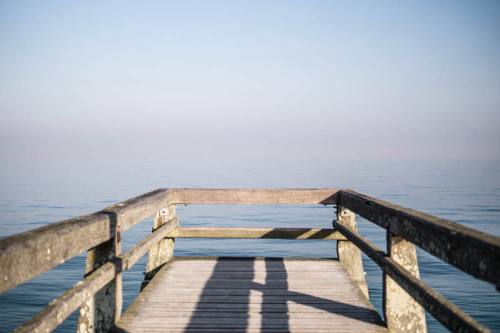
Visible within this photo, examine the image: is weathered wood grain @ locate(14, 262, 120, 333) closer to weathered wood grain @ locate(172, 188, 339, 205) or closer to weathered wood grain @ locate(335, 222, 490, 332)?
weathered wood grain @ locate(335, 222, 490, 332)

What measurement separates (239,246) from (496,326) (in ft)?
44.7

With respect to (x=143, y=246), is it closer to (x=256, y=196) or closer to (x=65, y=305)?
(x=65, y=305)

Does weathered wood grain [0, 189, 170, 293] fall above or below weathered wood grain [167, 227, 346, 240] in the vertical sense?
above

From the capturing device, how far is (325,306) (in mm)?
4359

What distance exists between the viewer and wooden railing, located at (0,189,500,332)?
6.33 feet

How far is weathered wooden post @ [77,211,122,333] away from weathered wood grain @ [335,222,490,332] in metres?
2.18

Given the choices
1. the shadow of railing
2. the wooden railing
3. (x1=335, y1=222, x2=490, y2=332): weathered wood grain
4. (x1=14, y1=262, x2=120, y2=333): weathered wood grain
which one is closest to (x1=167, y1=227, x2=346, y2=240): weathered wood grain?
the wooden railing

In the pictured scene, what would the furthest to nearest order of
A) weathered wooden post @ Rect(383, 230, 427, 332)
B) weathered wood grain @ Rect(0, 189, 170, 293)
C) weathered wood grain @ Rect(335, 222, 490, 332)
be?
weathered wooden post @ Rect(383, 230, 427, 332)
weathered wood grain @ Rect(335, 222, 490, 332)
weathered wood grain @ Rect(0, 189, 170, 293)

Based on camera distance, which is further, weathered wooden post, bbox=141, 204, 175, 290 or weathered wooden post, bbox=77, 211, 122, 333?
weathered wooden post, bbox=141, 204, 175, 290

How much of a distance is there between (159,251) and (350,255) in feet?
9.03

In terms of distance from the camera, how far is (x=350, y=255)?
6035mm

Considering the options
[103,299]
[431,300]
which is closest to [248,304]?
[103,299]

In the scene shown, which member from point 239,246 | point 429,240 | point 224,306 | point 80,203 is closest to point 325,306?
point 224,306

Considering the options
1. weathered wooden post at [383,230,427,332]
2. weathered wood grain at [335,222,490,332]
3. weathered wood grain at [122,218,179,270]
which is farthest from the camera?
weathered wood grain at [122,218,179,270]
